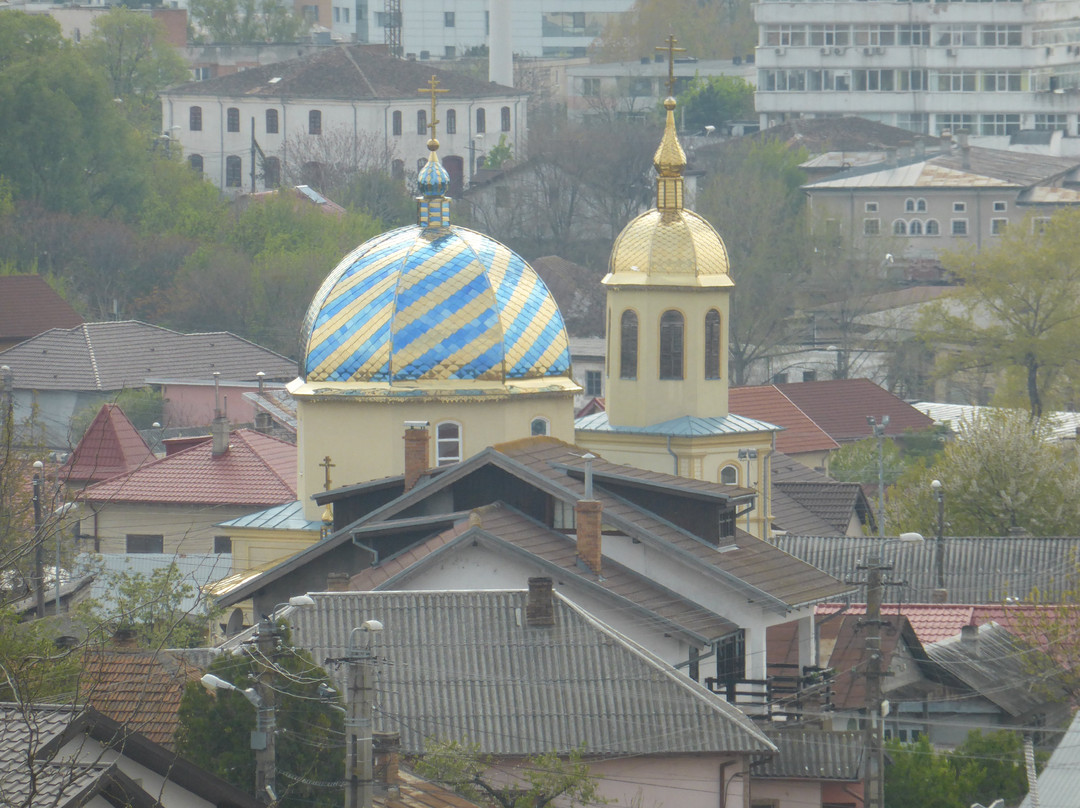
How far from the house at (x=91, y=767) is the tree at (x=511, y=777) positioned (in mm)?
5587

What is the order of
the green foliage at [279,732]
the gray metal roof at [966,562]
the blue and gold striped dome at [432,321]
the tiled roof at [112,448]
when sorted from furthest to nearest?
1. the tiled roof at [112,448]
2. the gray metal roof at [966,562]
3. the blue and gold striped dome at [432,321]
4. the green foliage at [279,732]

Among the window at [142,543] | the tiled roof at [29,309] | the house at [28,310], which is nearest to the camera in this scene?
the window at [142,543]

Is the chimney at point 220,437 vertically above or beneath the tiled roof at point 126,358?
above

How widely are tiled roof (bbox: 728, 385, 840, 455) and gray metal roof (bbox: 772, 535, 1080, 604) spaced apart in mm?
17538

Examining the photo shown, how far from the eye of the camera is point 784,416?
6656 centimetres

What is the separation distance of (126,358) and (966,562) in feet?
94.2

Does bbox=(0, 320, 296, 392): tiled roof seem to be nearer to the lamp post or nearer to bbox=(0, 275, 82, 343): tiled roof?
bbox=(0, 275, 82, 343): tiled roof

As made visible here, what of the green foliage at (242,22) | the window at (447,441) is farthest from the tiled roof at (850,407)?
the green foliage at (242,22)

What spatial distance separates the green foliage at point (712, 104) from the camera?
389 feet

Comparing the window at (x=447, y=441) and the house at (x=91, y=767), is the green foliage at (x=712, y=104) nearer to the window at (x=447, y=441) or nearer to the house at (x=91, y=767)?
the window at (x=447, y=441)

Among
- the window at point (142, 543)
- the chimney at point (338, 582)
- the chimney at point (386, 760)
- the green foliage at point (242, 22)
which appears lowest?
the window at point (142, 543)

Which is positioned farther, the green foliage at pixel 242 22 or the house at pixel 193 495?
the green foliage at pixel 242 22

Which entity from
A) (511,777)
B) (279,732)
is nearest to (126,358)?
(511,777)

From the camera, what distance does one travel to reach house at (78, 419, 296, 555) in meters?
51.6
